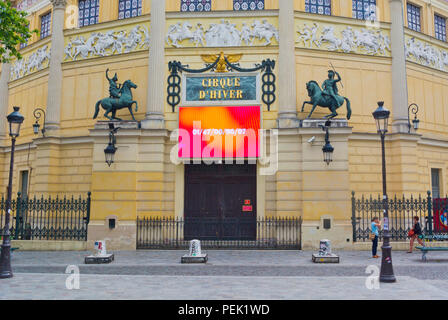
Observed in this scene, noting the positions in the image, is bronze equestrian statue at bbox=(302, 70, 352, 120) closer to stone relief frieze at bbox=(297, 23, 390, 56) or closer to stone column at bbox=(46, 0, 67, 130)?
stone relief frieze at bbox=(297, 23, 390, 56)

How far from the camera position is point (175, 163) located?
805 inches

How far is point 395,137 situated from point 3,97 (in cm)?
2692

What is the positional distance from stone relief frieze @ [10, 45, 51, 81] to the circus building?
611 millimetres

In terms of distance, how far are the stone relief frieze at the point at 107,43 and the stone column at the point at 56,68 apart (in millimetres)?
524

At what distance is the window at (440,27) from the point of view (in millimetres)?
26922

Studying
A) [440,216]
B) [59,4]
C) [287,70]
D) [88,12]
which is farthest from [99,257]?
[59,4]

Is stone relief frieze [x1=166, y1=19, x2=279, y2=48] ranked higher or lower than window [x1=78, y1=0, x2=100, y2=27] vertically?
lower

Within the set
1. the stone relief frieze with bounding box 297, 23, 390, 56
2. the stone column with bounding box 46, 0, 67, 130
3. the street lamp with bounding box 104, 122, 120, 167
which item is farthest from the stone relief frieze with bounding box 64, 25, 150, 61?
the stone relief frieze with bounding box 297, 23, 390, 56

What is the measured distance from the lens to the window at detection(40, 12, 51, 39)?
88.8ft

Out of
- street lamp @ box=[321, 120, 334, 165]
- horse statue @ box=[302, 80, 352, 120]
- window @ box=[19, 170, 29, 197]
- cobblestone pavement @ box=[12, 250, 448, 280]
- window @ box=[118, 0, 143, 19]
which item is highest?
window @ box=[118, 0, 143, 19]

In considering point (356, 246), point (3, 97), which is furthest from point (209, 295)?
point (3, 97)

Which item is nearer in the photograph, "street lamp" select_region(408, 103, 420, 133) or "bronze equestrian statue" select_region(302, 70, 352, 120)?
"bronze equestrian statue" select_region(302, 70, 352, 120)

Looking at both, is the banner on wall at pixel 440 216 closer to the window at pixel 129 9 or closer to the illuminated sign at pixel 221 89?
the illuminated sign at pixel 221 89

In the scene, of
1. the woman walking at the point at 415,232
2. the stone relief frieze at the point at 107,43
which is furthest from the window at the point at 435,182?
the stone relief frieze at the point at 107,43
